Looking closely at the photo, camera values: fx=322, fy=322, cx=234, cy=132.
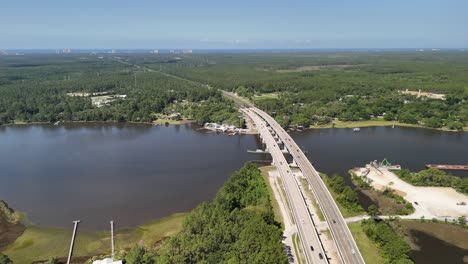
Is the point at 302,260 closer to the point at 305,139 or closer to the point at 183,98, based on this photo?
the point at 305,139

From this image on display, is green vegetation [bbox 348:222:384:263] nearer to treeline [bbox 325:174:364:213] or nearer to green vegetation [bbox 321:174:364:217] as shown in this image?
green vegetation [bbox 321:174:364:217]

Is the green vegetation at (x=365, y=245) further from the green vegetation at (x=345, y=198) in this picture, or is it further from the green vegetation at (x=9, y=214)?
the green vegetation at (x=9, y=214)

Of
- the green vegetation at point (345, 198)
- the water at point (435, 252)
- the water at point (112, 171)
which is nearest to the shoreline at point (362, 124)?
the water at point (112, 171)

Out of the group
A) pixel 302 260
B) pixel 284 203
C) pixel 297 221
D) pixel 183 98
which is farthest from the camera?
pixel 183 98

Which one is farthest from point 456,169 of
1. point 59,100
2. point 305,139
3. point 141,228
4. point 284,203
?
point 59,100

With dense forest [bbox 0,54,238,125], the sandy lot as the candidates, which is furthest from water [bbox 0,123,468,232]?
dense forest [bbox 0,54,238,125]

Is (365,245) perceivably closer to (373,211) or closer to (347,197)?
(373,211)
